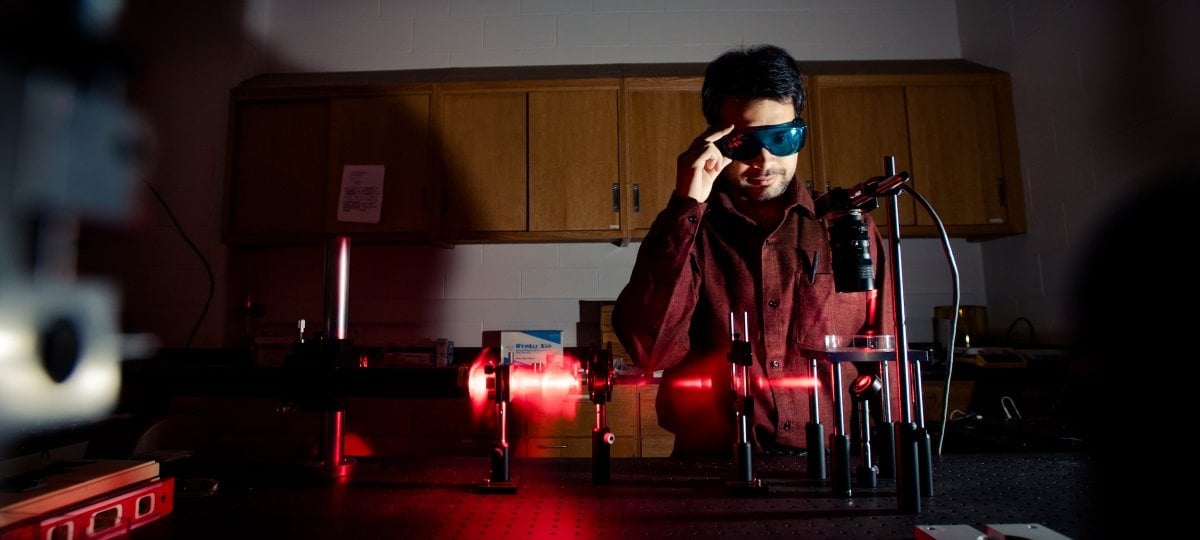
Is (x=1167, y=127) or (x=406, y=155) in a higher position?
(x=406, y=155)

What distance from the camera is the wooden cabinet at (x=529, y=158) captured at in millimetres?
2576

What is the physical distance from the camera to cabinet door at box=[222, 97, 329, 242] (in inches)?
104

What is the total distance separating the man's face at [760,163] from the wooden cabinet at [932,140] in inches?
54.8

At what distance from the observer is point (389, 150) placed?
2635 millimetres

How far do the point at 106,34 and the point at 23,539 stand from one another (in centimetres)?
287

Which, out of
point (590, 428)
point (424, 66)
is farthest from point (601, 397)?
point (424, 66)

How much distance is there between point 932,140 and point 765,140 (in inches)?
84.1

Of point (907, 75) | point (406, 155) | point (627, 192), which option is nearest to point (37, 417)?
point (406, 155)

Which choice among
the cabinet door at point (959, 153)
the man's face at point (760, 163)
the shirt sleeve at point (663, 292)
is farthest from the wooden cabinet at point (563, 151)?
the shirt sleeve at point (663, 292)

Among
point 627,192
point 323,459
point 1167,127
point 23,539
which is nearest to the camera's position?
point 23,539

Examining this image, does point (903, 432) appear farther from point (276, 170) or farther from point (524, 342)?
point (276, 170)

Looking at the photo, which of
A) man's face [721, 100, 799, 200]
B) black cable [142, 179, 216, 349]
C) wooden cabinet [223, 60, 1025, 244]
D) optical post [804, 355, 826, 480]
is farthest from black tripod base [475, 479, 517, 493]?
black cable [142, 179, 216, 349]

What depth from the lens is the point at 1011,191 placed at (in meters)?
2.58

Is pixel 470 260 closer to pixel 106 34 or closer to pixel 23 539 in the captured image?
pixel 106 34
